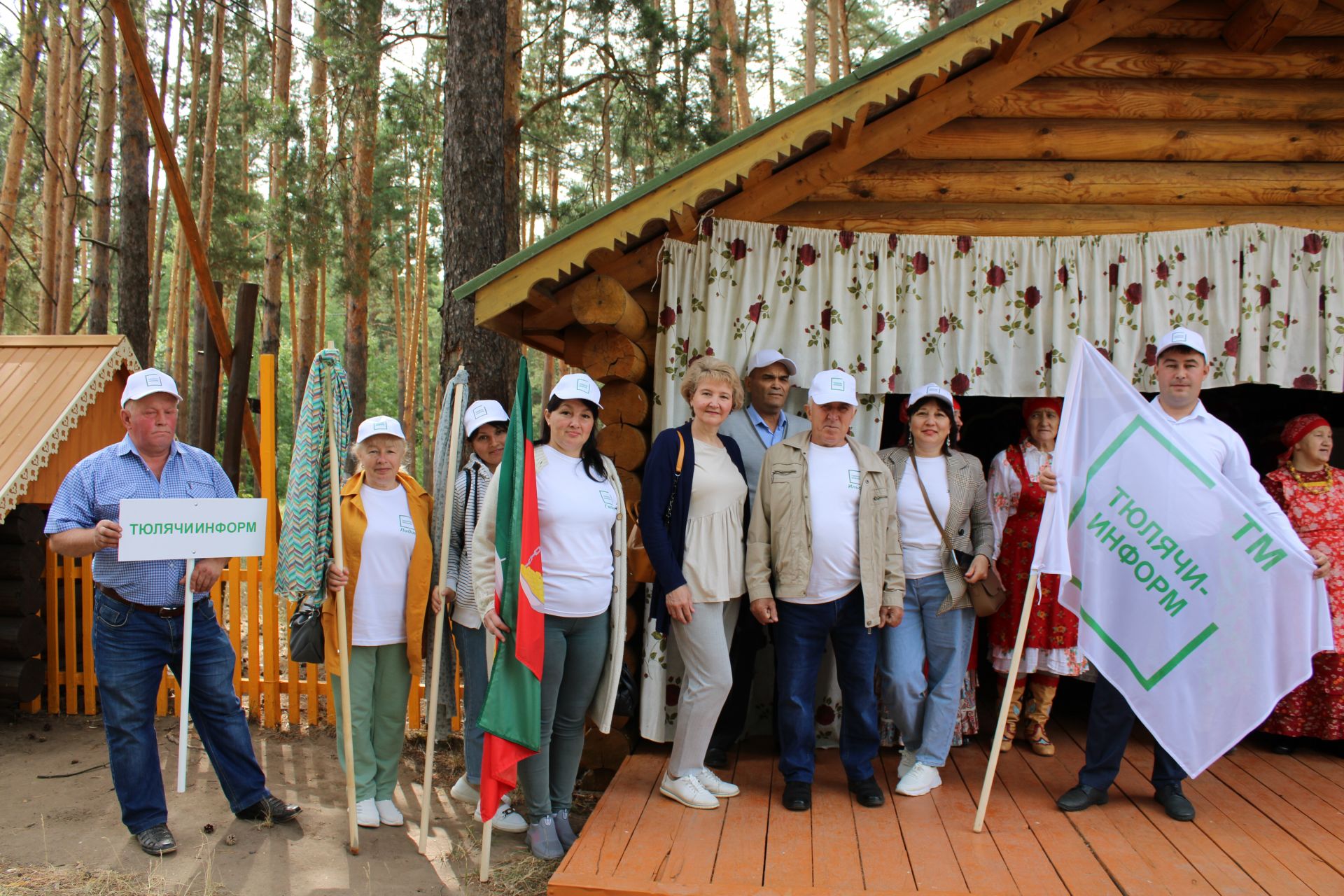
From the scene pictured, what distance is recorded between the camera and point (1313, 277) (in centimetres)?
475

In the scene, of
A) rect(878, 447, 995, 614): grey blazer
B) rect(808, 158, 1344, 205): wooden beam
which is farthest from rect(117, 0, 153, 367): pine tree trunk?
rect(878, 447, 995, 614): grey blazer

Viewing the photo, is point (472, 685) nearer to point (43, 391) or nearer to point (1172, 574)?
point (1172, 574)

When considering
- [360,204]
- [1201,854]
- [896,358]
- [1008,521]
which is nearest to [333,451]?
[896,358]

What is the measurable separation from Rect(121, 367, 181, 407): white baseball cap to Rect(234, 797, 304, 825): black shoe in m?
1.94

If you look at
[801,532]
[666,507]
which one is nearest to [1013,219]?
[801,532]

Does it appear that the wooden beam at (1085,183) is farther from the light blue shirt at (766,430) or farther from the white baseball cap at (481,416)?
the white baseball cap at (481,416)

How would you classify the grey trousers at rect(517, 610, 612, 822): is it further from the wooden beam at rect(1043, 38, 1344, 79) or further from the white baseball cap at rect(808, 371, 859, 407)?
the wooden beam at rect(1043, 38, 1344, 79)

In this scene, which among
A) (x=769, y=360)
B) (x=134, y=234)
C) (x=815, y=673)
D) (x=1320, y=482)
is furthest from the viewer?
(x=134, y=234)

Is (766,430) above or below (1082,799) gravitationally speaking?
above

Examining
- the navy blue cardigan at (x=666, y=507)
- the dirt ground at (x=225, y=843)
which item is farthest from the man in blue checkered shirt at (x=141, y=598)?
the navy blue cardigan at (x=666, y=507)

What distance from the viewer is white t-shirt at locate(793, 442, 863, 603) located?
373cm

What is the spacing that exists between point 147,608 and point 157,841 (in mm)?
1028

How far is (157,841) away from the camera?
147 inches

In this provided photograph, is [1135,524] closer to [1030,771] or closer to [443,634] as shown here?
[1030,771]
